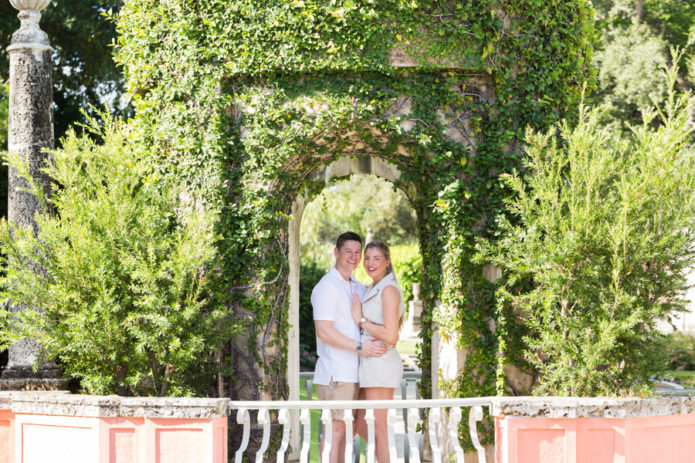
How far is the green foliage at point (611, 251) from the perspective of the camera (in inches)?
208

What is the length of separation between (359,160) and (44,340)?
12.8ft

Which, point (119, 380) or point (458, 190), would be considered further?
point (458, 190)

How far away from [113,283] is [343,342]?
1.87m

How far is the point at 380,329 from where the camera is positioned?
582cm

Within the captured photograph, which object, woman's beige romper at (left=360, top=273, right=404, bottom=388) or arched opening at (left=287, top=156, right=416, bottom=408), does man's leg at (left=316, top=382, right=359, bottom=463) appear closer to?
woman's beige romper at (left=360, top=273, right=404, bottom=388)

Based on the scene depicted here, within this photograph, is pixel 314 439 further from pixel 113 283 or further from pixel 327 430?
pixel 113 283

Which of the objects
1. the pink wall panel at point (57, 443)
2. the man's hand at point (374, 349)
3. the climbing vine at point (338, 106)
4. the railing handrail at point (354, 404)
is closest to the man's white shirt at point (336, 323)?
the man's hand at point (374, 349)

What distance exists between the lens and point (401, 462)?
5039 mm

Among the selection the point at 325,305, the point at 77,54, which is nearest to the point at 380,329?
the point at 325,305

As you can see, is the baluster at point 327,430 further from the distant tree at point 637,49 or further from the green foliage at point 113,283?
the distant tree at point 637,49

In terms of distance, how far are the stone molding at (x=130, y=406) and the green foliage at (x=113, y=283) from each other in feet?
1.16

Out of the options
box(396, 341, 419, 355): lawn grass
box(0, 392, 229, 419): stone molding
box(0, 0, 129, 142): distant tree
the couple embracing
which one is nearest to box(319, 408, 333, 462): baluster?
box(0, 392, 229, 419): stone molding

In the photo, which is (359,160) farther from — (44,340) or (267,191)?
(44,340)

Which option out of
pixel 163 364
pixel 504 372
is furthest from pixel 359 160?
pixel 163 364
